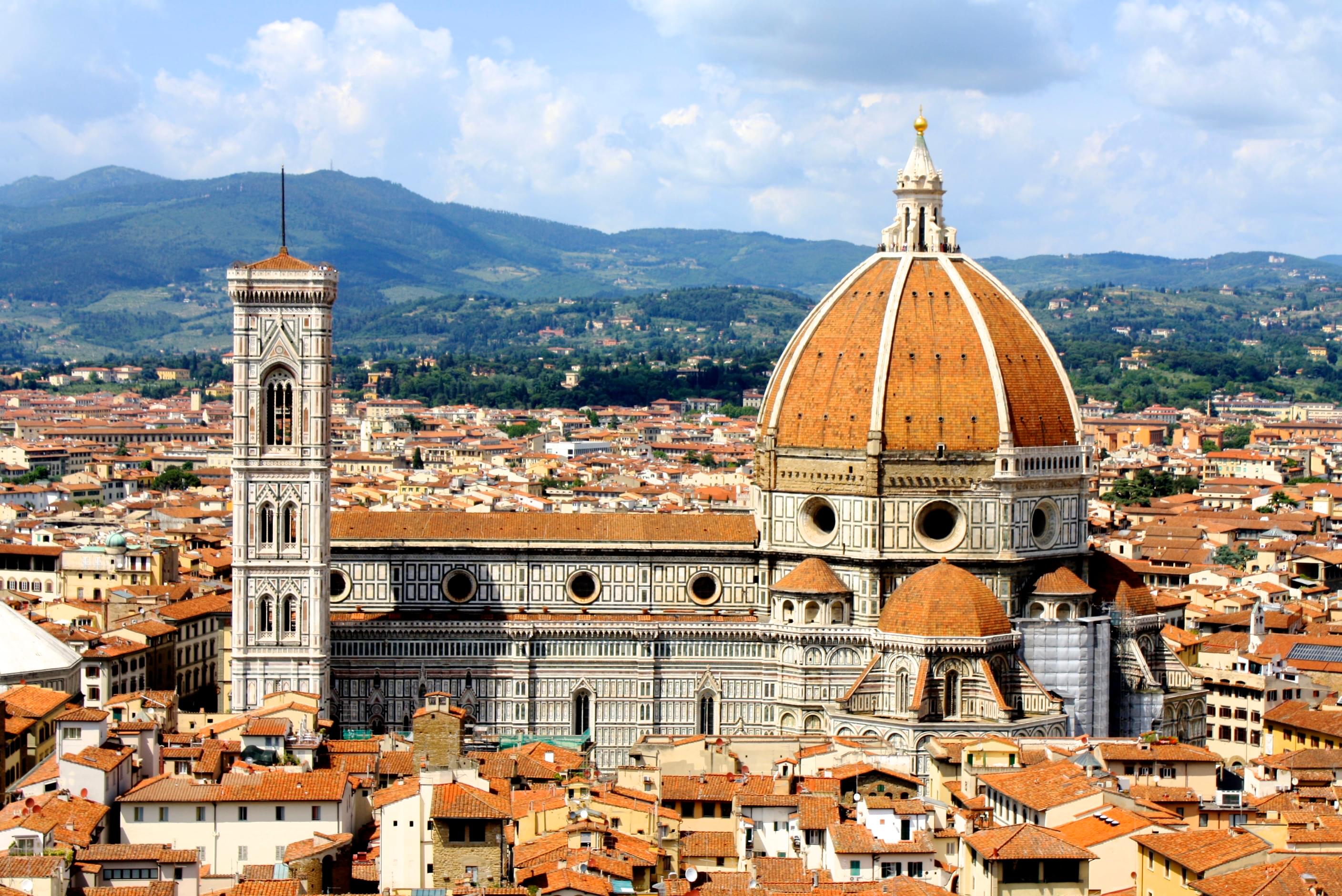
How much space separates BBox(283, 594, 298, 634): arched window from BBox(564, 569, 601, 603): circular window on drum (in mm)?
7371

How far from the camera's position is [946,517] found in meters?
60.0

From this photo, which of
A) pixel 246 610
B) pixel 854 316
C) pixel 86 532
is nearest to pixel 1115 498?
pixel 86 532

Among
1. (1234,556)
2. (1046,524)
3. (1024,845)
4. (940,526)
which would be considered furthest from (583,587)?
(1234,556)

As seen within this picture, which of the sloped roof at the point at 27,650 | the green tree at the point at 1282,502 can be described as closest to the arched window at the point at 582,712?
the sloped roof at the point at 27,650

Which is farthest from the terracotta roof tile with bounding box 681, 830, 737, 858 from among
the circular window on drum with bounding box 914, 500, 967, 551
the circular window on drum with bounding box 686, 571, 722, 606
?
the circular window on drum with bounding box 686, 571, 722, 606

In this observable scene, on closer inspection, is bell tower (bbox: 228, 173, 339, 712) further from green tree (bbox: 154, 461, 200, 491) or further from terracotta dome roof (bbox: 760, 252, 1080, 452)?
green tree (bbox: 154, 461, 200, 491)

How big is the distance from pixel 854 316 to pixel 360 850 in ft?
84.6

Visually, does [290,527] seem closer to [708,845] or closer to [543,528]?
[543,528]

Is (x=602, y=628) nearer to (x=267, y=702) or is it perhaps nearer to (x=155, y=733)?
(x=267, y=702)

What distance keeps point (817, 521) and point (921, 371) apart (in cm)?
499

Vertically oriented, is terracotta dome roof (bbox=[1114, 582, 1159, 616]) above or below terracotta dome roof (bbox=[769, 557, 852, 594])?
below

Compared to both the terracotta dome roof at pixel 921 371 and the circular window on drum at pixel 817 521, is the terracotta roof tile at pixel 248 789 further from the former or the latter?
the terracotta dome roof at pixel 921 371

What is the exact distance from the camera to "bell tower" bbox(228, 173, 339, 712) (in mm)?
58062

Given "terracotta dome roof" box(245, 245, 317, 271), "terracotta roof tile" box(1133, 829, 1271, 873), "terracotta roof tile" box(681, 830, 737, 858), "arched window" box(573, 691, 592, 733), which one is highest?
"terracotta dome roof" box(245, 245, 317, 271)
